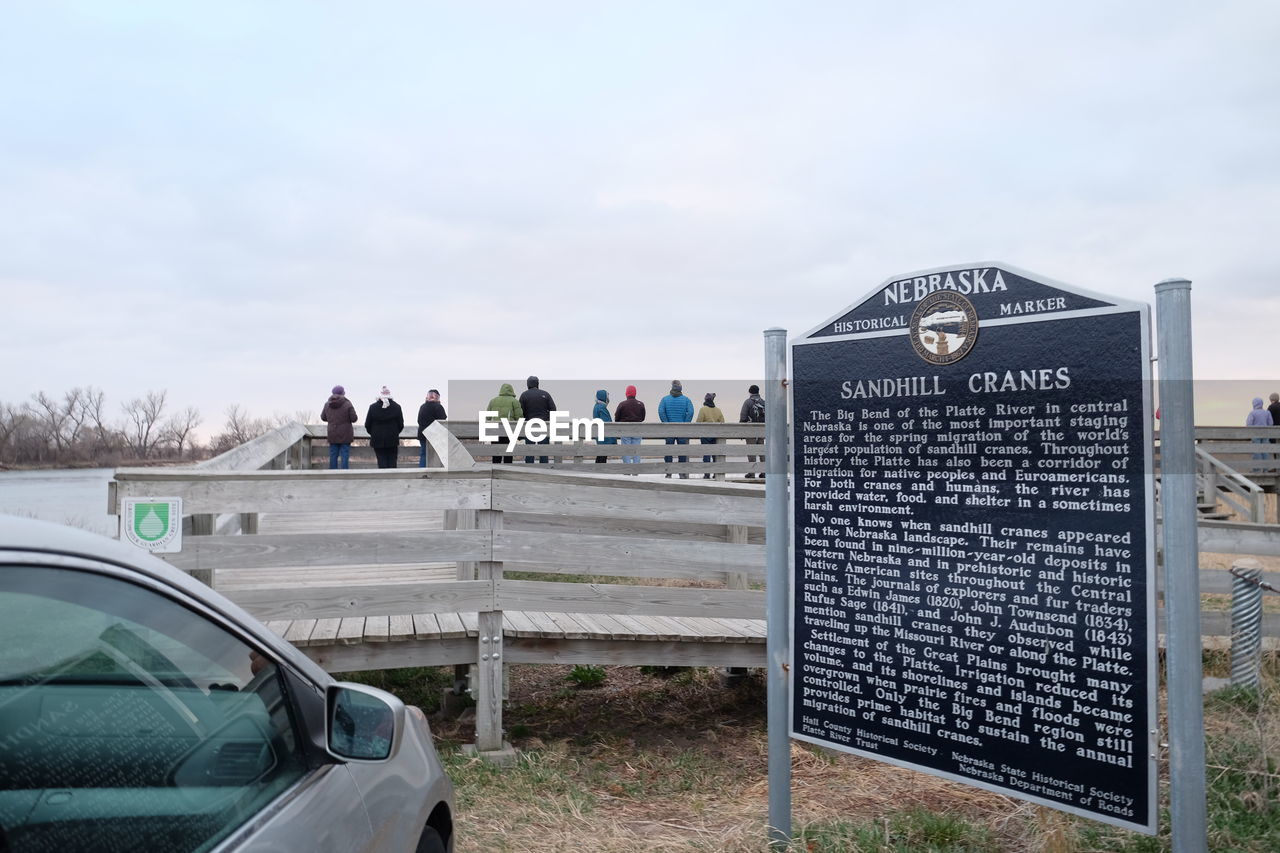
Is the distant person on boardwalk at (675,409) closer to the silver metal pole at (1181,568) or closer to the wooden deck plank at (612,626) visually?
the wooden deck plank at (612,626)

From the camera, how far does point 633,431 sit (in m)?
20.2

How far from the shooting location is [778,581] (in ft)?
13.6

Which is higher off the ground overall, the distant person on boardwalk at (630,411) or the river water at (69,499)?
the distant person on boardwalk at (630,411)

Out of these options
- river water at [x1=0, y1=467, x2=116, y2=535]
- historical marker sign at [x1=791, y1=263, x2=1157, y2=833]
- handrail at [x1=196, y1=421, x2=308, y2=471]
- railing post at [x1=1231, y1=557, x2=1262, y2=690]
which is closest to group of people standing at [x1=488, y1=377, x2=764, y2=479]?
handrail at [x1=196, y1=421, x2=308, y2=471]

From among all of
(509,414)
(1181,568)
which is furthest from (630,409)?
(1181,568)

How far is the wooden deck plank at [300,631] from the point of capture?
581 centimetres

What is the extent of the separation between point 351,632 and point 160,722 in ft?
14.1

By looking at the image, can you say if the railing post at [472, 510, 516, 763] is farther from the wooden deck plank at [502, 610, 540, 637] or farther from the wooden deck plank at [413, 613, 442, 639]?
the wooden deck plank at [413, 613, 442, 639]

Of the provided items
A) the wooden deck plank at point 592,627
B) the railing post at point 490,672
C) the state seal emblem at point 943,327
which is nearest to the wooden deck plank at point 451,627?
the railing post at point 490,672

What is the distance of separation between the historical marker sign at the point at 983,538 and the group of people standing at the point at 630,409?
15.1m

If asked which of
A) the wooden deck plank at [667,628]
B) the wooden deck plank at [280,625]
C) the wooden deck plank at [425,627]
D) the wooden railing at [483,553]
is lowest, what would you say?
the wooden deck plank at [667,628]

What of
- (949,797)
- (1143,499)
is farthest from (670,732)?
(1143,499)

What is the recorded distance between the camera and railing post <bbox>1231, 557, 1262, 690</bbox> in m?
6.30

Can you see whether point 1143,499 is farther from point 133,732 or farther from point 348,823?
point 133,732
